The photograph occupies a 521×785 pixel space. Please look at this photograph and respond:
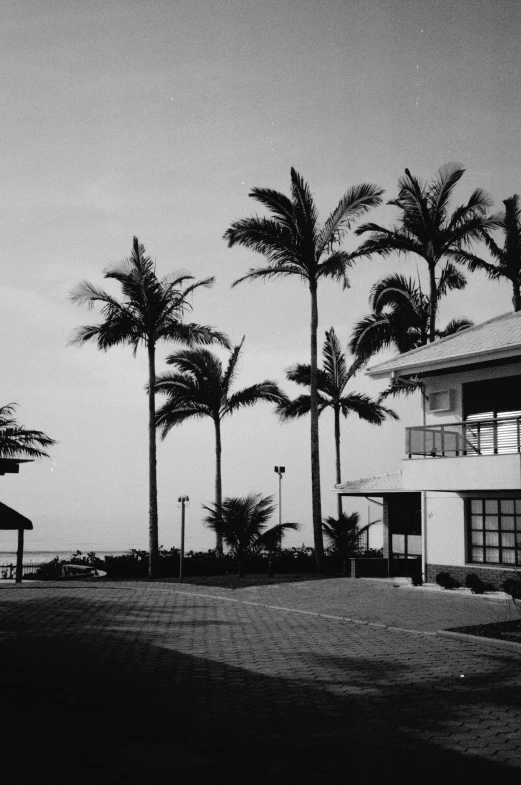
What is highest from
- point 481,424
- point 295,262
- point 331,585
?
point 295,262

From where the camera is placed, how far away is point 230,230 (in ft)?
90.6

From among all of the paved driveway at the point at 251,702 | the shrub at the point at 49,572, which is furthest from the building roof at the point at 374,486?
the shrub at the point at 49,572

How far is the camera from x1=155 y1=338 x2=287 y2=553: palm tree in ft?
114

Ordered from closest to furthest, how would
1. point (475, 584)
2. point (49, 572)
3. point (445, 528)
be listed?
point (475, 584)
point (445, 528)
point (49, 572)

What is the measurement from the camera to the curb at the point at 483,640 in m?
11.8

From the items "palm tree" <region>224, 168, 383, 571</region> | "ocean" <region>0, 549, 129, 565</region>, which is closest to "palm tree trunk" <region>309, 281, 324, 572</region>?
"palm tree" <region>224, 168, 383, 571</region>

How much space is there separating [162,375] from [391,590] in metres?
17.5

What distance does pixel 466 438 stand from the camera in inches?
810

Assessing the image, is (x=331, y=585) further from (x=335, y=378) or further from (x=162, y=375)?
(x=335, y=378)

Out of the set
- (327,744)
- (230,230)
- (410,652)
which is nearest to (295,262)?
(230,230)

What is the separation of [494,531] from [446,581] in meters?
1.86

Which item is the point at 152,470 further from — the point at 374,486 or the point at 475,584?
the point at 475,584

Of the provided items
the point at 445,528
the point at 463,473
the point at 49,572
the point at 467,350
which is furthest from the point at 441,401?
the point at 49,572

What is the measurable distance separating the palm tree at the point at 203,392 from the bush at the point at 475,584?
16.2 m
